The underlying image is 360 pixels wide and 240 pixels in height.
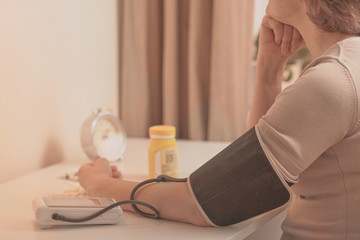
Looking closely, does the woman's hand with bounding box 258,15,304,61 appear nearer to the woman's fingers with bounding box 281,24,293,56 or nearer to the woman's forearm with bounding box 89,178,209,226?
the woman's fingers with bounding box 281,24,293,56

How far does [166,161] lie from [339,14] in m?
0.53

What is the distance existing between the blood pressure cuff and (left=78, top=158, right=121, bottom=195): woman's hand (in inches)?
11.1

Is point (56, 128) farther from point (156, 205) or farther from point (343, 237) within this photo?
point (343, 237)

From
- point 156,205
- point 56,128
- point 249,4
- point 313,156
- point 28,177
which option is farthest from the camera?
point 249,4

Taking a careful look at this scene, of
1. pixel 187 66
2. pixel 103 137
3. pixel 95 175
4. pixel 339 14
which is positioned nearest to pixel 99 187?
pixel 95 175

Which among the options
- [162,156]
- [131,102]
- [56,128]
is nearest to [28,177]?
[56,128]

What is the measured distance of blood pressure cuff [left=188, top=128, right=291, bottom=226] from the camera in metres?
0.84

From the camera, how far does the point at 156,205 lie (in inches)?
37.9

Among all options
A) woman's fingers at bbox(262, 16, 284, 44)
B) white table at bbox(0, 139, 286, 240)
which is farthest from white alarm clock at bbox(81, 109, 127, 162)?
woman's fingers at bbox(262, 16, 284, 44)

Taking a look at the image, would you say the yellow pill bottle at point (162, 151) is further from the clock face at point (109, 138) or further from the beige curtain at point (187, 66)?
the beige curtain at point (187, 66)

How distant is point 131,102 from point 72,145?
35cm

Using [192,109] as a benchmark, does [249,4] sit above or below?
above

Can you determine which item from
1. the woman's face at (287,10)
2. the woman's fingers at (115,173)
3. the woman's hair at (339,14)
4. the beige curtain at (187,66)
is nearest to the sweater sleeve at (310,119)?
the woman's hair at (339,14)

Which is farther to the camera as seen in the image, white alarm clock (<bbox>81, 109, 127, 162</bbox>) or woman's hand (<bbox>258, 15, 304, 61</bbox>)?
white alarm clock (<bbox>81, 109, 127, 162</bbox>)
